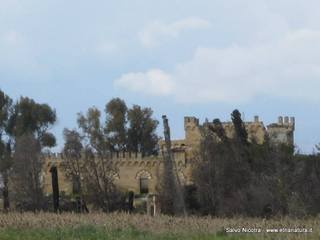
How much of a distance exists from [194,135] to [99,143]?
1164cm

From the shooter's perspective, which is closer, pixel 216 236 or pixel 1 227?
pixel 216 236

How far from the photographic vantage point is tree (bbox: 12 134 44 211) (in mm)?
57612

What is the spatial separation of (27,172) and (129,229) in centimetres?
4717

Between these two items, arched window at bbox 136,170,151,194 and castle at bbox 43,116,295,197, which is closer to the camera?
castle at bbox 43,116,295,197

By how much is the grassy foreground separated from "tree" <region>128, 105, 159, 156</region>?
211 feet

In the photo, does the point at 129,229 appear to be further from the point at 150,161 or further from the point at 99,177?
the point at 150,161

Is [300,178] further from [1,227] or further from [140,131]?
[140,131]

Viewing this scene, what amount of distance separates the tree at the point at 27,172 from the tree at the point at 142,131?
17840 millimetres

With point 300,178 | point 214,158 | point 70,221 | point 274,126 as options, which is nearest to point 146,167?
point 274,126

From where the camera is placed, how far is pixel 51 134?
76938mm

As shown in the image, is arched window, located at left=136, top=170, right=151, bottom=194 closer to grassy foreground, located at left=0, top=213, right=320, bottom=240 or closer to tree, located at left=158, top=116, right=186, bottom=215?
tree, located at left=158, top=116, right=186, bottom=215

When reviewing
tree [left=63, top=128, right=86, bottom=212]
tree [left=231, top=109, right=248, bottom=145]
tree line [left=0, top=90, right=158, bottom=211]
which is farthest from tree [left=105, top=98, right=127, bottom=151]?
tree [left=231, top=109, right=248, bottom=145]

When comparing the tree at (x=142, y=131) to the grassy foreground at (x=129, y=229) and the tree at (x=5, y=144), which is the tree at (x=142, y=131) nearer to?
the tree at (x=5, y=144)

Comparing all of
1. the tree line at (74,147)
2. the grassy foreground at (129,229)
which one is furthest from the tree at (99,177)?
the grassy foreground at (129,229)
